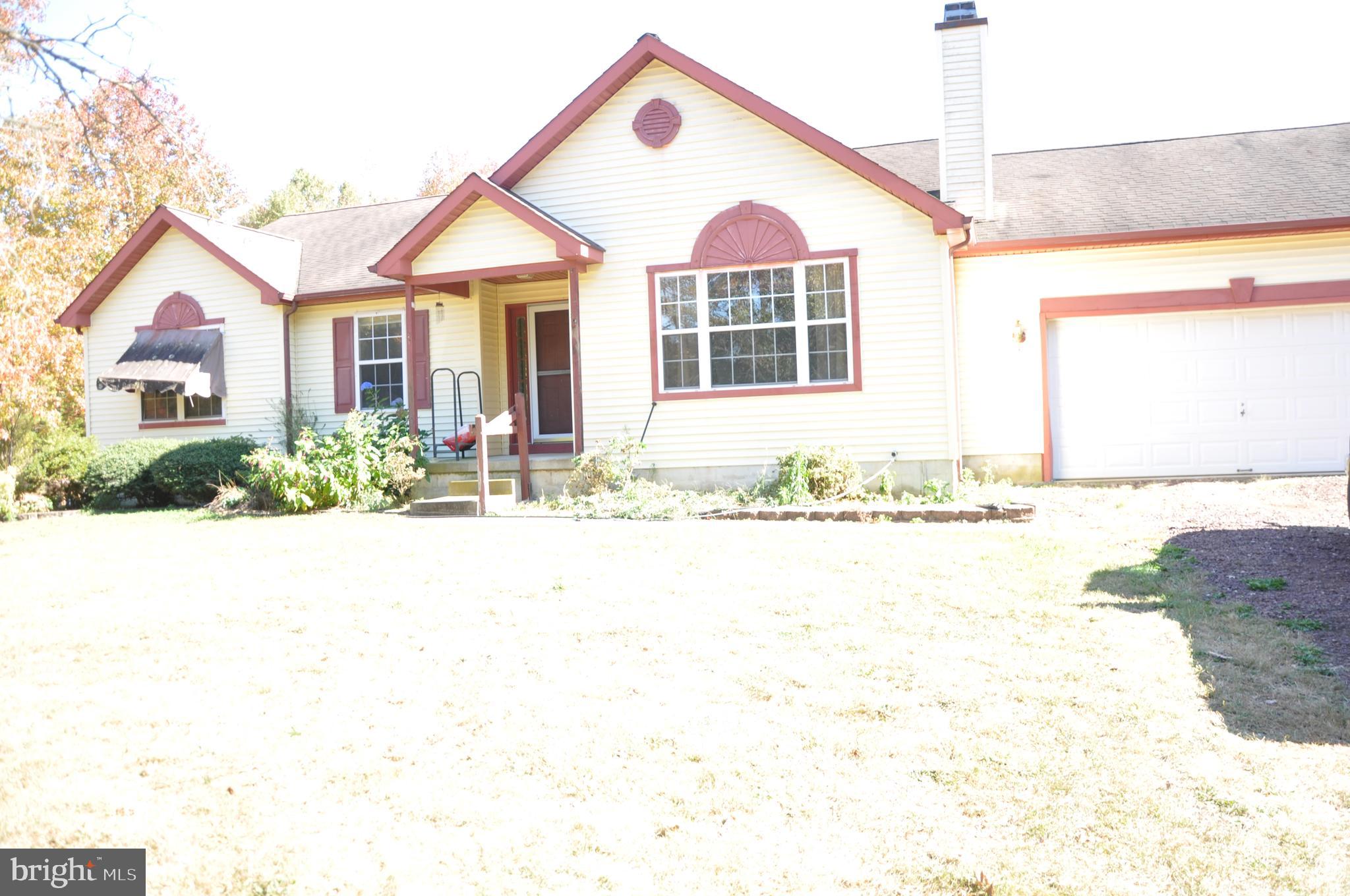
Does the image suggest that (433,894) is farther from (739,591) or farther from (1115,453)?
(1115,453)

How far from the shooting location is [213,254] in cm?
1616

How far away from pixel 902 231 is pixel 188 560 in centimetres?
889

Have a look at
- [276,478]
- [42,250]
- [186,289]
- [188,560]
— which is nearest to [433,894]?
[188,560]

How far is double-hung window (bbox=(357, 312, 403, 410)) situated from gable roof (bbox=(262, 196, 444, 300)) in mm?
620

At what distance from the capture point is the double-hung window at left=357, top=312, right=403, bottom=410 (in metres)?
15.6

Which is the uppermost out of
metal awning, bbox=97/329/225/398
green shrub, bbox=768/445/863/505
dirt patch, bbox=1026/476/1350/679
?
metal awning, bbox=97/329/225/398

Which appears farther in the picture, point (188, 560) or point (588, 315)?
point (588, 315)

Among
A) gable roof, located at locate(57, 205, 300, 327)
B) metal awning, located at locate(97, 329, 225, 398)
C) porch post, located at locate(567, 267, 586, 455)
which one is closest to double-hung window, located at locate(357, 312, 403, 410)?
gable roof, located at locate(57, 205, 300, 327)

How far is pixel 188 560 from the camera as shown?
8945mm

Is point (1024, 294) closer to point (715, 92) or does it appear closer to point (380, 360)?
point (715, 92)

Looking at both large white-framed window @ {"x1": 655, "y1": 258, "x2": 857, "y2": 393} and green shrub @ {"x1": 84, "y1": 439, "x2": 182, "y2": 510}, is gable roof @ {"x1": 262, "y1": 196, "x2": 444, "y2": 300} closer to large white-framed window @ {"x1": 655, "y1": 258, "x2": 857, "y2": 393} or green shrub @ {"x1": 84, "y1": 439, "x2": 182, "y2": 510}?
green shrub @ {"x1": 84, "y1": 439, "x2": 182, "y2": 510}

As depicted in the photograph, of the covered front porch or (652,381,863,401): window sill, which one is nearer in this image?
(652,381,863,401): window sill

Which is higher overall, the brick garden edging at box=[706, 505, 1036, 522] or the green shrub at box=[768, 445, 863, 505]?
the green shrub at box=[768, 445, 863, 505]

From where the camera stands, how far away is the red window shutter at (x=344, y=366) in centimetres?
1583
